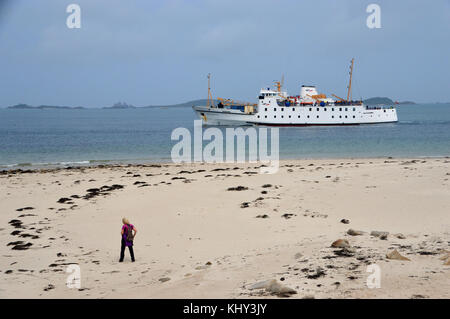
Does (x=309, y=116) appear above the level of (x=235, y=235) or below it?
above

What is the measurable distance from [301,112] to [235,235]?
51075 millimetres

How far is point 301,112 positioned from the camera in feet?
193

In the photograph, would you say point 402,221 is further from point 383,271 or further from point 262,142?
point 262,142

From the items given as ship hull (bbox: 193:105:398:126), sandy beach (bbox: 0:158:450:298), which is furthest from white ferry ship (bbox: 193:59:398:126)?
sandy beach (bbox: 0:158:450:298)

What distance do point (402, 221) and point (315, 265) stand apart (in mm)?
4349

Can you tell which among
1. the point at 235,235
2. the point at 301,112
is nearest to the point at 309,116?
the point at 301,112

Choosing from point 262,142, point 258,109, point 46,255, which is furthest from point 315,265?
point 258,109

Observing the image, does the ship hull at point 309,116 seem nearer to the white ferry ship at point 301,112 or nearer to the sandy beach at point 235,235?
the white ferry ship at point 301,112

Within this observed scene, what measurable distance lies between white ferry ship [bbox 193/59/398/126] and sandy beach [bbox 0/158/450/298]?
42.4 metres

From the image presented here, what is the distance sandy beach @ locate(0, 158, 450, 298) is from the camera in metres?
6.09

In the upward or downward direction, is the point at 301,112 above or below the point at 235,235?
above

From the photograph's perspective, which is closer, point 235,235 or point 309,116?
point 235,235

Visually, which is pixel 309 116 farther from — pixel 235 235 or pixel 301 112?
pixel 235 235

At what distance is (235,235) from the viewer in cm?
962
